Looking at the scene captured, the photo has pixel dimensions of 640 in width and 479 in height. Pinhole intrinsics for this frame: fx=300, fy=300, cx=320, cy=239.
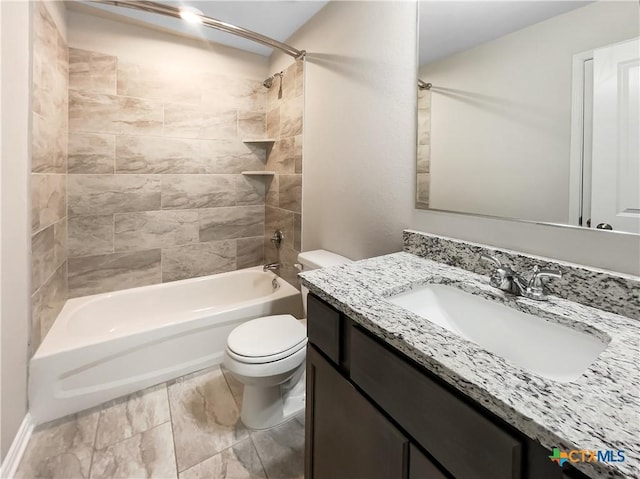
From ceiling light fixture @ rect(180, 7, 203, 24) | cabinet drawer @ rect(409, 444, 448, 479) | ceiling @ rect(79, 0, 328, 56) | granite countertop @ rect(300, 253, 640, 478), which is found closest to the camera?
granite countertop @ rect(300, 253, 640, 478)

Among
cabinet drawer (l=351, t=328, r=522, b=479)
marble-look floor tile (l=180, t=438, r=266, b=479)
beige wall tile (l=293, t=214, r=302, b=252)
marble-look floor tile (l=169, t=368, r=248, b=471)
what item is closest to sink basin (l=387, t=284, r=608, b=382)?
cabinet drawer (l=351, t=328, r=522, b=479)

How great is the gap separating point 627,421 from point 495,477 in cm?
20

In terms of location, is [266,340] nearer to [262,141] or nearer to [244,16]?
[262,141]

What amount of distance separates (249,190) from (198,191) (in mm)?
440

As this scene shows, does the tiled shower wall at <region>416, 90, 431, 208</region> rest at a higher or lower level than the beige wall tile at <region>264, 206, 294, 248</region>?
higher

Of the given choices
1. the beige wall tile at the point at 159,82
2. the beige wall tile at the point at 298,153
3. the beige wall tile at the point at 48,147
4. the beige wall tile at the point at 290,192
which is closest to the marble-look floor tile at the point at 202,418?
the beige wall tile at the point at 290,192

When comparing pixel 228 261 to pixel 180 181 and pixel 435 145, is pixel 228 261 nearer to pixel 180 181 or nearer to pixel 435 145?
pixel 180 181

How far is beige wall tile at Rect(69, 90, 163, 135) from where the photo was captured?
2.04 m

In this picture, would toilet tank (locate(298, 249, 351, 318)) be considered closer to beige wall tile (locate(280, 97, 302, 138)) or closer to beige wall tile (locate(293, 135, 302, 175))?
beige wall tile (locate(293, 135, 302, 175))

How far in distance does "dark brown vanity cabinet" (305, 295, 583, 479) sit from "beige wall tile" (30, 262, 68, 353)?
4.92 feet

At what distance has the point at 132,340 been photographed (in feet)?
5.66

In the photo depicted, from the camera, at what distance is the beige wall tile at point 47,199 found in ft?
4.89

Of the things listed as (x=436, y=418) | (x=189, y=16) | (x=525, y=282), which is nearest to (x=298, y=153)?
(x=189, y=16)

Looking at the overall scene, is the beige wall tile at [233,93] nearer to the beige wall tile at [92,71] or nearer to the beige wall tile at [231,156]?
the beige wall tile at [231,156]
